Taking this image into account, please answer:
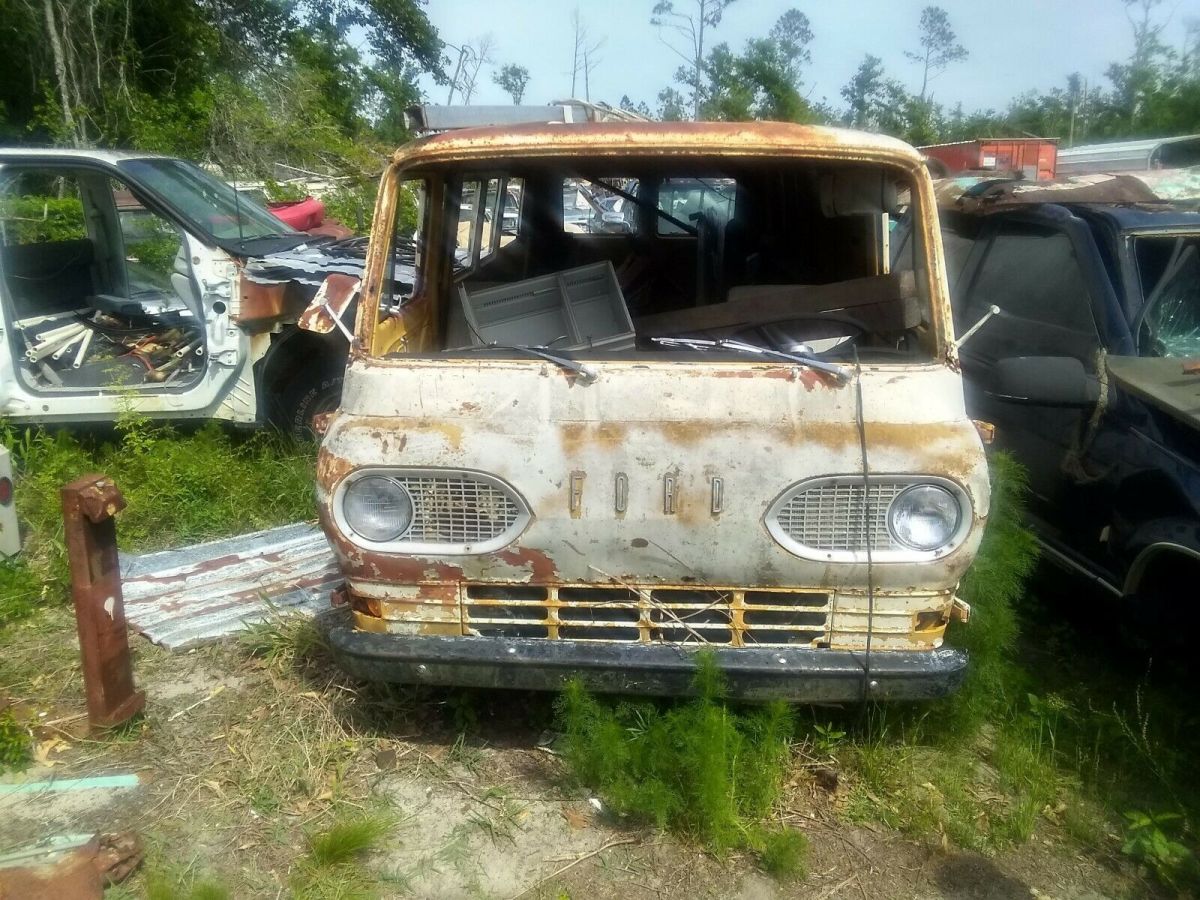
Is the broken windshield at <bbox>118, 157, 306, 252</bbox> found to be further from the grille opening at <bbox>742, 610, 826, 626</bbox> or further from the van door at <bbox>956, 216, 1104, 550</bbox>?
the van door at <bbox>956, 216, 1104, 550</bbox>

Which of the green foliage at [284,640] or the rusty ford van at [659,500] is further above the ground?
the rusty ford van at [659,500]

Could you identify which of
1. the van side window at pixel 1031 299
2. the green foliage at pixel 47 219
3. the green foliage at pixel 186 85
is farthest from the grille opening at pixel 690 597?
the green foliage at pixel 186 85

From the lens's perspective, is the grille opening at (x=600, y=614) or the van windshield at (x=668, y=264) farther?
the van windshield at (x=668, y=264)

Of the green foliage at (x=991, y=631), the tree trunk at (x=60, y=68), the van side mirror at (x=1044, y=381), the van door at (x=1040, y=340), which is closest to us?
the green foliage at (x=991, y=631)

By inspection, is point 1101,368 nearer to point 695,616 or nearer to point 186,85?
point 695,616

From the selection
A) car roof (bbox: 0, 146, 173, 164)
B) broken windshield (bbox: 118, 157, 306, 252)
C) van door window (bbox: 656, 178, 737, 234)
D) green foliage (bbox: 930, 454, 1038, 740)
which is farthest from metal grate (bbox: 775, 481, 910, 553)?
car roof (bbox: 0, 146, 173, 164)

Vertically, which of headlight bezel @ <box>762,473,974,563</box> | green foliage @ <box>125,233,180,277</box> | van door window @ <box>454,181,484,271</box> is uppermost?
van door window @ <box>454,181,484,271</box>

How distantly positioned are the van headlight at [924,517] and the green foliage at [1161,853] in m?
1.04

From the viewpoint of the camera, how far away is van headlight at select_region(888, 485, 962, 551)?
2.64m

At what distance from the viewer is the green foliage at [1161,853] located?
8.99ft

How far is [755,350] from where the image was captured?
9.73 feet

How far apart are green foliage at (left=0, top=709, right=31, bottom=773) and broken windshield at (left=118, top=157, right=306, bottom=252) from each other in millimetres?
2802

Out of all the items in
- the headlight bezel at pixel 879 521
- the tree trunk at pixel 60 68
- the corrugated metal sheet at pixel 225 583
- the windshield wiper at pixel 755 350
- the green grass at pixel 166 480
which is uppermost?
the tree trunk at pixel 60 68

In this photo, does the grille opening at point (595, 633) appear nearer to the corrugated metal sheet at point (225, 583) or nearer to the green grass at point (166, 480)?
the corrugated metal sheet at point (225, 583)
